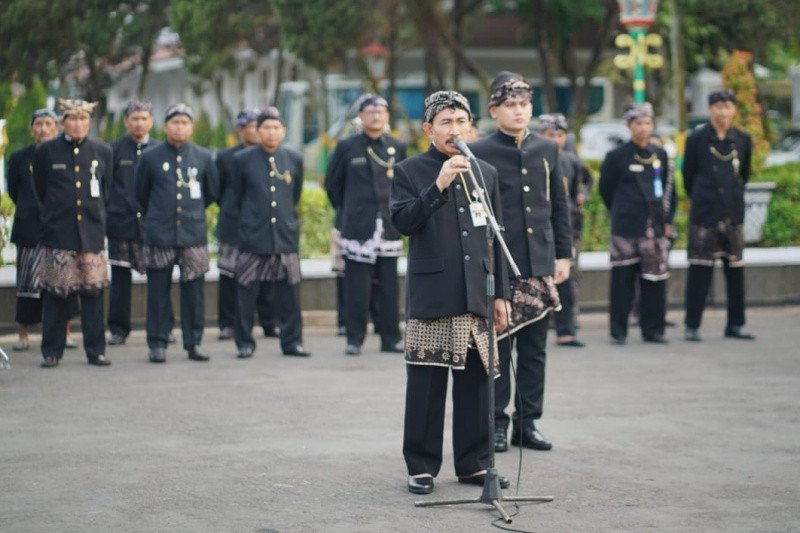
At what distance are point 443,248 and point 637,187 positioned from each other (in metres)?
6.87

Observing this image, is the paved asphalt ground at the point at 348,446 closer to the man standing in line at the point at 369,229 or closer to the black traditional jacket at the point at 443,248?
the man standing in line at the point at 369,229

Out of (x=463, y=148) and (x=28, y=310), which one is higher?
(x=463, y=148)

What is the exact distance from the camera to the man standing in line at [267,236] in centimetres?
1435

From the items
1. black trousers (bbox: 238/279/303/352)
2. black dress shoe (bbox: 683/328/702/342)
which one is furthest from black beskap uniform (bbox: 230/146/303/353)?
black dress shoe (bbox: 683/328/702/342)

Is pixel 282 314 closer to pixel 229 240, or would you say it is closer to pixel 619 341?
pixel 229 240

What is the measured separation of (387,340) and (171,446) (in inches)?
193

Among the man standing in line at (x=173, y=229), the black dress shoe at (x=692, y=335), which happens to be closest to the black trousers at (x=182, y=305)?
the man standing in line at (x=173, y=229)

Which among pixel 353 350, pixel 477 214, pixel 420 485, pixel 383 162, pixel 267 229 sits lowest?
pixel 420 485

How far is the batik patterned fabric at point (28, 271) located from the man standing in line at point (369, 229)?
254 cm

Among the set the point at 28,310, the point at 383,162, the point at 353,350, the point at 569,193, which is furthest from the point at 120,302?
the point at 569,193

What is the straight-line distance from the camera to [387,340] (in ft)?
48.3

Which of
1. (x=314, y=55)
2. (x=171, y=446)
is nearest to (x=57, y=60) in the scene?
(x=314, y=55)

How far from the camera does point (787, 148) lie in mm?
40312

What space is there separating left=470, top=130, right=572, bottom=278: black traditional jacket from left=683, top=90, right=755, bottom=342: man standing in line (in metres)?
5.61
